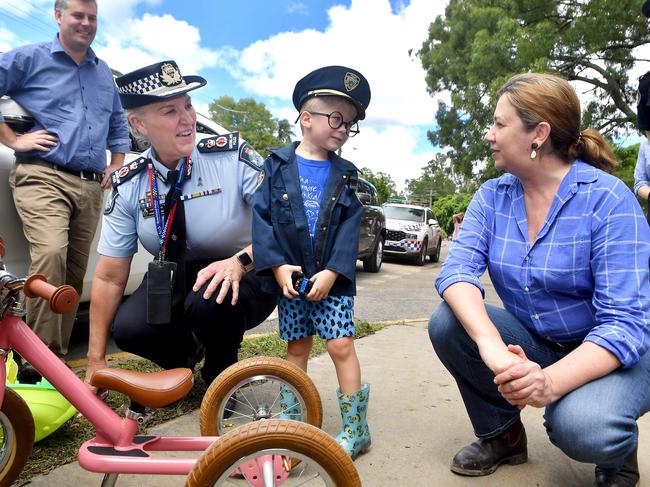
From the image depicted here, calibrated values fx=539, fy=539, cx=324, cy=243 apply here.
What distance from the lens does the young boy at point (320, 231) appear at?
2.09m

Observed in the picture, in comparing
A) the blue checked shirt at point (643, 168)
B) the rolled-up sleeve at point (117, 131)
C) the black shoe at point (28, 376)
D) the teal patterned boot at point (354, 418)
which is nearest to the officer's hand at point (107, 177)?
the rolled-up sleeve at point (117, 131)

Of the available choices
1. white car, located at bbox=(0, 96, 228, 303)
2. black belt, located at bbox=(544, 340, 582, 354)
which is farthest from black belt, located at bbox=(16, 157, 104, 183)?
black belt, located at bbox=(544, 340, 582, 354)

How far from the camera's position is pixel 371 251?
9180 millimetres

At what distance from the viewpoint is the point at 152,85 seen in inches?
84.5

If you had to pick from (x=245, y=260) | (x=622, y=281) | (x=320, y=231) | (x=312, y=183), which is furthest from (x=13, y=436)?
(x=622, y=281)

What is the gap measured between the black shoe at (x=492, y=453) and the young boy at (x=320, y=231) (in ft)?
1.24

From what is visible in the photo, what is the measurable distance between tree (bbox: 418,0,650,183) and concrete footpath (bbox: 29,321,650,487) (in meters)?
9.94

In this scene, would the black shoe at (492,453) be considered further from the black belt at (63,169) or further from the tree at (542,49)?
the tree at (542,49)

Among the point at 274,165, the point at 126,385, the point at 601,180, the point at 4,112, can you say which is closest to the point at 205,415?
the point at 126,385

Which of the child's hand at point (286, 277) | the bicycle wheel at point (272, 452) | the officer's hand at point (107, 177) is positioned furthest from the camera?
the officer's hand at point (107, 177)

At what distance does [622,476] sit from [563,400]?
0.46 m

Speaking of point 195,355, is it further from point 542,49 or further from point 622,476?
point 542,49

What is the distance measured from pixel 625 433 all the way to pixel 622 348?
9.6 inches

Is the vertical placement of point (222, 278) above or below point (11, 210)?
below
